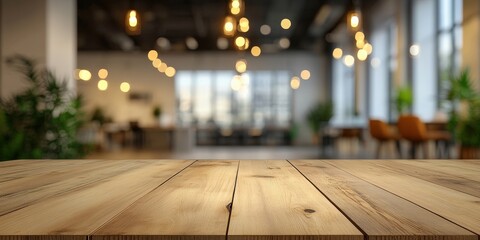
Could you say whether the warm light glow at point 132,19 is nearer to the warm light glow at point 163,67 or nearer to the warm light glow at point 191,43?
the warm light glow at point 191,43

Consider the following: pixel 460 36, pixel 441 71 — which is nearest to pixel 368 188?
pixel 460 36

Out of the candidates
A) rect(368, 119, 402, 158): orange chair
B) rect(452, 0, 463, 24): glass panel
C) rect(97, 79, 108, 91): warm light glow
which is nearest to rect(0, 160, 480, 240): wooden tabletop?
rect(452, 0, 463, 24): glass panel

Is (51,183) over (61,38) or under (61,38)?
under

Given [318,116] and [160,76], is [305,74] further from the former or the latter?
[160,76]

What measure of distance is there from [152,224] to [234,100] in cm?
1727

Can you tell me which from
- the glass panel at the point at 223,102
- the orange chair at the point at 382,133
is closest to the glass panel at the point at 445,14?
the orange chair at the point at 382,133

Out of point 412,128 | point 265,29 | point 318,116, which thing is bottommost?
point 412,128

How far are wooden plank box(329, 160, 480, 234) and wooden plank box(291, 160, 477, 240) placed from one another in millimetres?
26

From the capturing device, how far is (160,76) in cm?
1725

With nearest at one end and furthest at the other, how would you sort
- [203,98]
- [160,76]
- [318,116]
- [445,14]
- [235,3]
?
1. [235,3]
2. [445,14]
3. [318,116]
4. [160,76]
5. [203,98]

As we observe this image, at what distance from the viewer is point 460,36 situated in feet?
26.2

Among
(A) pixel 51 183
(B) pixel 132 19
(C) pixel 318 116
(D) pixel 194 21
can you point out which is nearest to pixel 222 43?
(D) pixel 194 21

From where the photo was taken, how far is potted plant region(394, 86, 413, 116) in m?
9.16

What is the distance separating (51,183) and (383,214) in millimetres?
823
